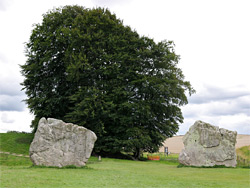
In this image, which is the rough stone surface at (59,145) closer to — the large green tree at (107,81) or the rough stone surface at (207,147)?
the rough stone surface at (207,147)

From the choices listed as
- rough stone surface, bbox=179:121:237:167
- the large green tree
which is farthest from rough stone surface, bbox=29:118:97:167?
the large green tree

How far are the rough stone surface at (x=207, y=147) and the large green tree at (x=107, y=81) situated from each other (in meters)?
8.49

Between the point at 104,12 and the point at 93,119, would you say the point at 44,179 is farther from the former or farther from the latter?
the point at 104,12

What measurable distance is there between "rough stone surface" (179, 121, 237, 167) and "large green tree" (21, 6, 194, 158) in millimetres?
8486

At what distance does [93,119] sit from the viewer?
33688mm

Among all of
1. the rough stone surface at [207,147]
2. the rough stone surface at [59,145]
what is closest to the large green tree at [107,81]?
the rough stone surface at [207,147]

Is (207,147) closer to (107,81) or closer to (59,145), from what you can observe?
(59,145)

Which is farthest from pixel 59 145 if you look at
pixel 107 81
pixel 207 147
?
pixel 107 81

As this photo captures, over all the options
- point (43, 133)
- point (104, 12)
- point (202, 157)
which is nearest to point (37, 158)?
point (43, 133)

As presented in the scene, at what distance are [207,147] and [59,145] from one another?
39.9 feet

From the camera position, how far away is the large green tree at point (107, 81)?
32750 mm

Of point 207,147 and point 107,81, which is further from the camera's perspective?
point 107,81

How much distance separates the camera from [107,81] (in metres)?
34.3

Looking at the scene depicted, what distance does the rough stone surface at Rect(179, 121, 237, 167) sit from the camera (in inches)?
925
